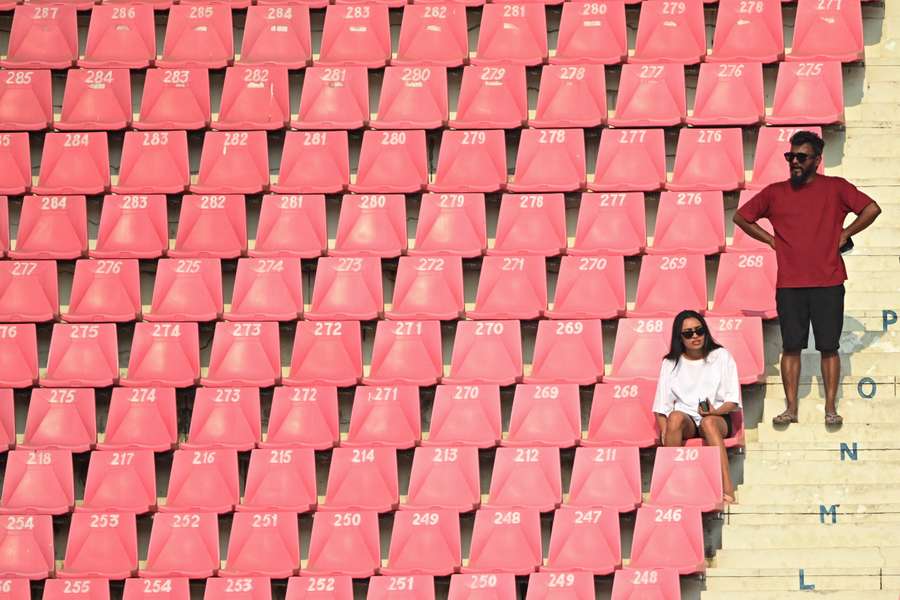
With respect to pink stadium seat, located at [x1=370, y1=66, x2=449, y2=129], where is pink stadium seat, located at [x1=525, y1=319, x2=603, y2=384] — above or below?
below

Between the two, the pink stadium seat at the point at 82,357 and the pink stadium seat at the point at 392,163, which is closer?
the pink stadium seat at the point at 82,357

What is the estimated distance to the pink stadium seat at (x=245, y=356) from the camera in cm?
776

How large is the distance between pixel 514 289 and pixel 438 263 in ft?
1.10

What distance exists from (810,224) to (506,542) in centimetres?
165

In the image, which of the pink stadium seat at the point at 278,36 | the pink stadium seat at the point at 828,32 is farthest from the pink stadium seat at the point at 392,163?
the pink stadium seat at the point at 828,32

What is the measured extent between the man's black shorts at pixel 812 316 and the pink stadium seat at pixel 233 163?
2.43 meters

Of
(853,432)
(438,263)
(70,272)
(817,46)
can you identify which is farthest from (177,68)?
(853,432)

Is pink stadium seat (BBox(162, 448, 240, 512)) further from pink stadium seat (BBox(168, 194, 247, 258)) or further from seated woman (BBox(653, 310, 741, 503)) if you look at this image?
seated woman (BBox(653, 310, 741, 503))

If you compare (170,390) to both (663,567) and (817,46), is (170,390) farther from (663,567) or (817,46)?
(817,46)

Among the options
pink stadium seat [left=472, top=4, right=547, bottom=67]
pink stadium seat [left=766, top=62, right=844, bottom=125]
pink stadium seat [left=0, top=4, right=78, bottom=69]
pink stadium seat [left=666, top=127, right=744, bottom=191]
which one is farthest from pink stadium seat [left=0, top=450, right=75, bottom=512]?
pink stadium seat [left=766, top=62, right=844, bottom=125]

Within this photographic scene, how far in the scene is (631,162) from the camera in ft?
27.0

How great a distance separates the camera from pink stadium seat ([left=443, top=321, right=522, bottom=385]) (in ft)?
25.2

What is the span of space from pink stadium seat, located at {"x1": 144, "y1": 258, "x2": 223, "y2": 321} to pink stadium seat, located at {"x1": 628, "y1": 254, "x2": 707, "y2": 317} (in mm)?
1734

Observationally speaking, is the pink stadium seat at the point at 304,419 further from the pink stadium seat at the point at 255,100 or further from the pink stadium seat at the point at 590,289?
the pink stadium seat at the point at 255,100
